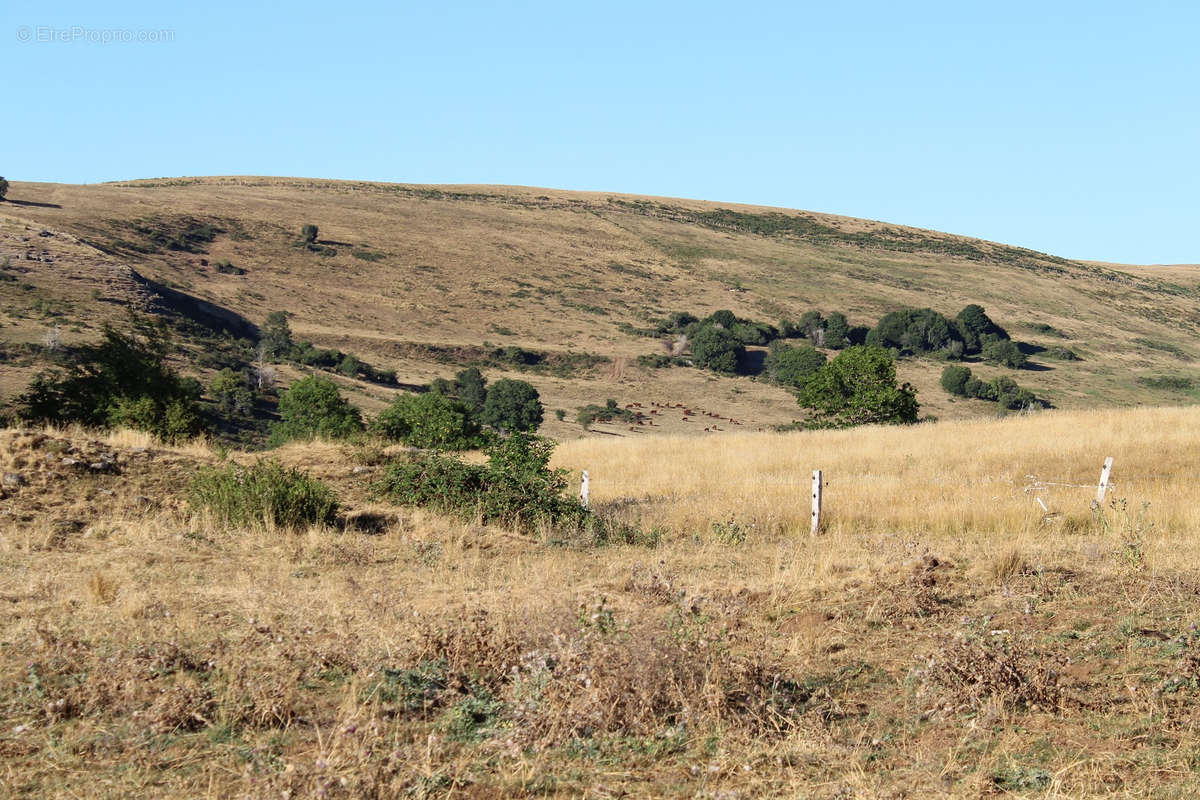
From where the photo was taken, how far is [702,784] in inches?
203

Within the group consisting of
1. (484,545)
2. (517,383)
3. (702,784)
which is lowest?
(517,383)

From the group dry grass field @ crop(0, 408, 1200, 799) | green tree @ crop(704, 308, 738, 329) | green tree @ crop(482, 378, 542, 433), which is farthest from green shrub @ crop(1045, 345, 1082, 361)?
dry grass field @ crop(0, 408, 1200, 799)

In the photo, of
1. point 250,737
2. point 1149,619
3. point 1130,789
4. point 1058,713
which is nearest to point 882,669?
point 1058,713

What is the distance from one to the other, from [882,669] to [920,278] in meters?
106

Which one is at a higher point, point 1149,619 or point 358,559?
point 1149,619

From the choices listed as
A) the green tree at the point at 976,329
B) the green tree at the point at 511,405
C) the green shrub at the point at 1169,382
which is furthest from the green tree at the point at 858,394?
the green tree at the point at 976,329

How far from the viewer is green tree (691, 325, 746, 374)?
7475 cm

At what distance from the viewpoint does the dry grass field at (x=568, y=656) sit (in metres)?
5.31

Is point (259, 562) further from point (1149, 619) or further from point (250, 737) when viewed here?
point (1149, 619)

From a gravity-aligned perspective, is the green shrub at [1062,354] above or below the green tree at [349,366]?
above

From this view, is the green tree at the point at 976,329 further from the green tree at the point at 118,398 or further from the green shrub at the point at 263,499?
the green shrub at the point at 263,499

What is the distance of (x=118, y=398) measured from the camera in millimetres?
21047

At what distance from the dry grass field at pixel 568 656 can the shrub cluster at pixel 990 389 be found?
56887mm

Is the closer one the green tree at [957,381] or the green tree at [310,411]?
the green tree at [310,411]
